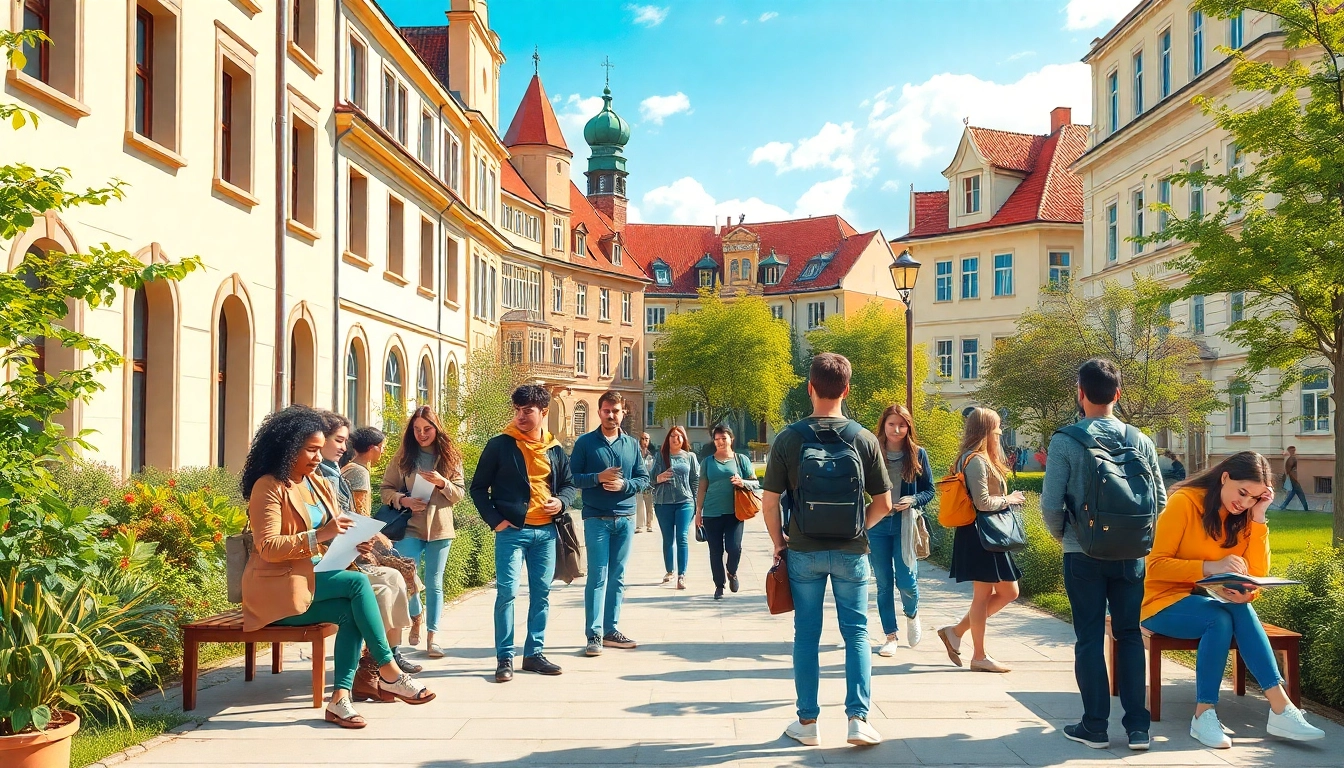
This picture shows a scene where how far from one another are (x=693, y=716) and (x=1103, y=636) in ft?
7.97

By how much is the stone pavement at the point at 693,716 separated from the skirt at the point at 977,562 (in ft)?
2.34

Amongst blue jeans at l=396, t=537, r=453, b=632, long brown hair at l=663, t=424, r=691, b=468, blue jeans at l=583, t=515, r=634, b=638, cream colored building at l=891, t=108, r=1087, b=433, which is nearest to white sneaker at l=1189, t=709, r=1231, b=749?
blue jeans at l=583, t=515, r=634, b=638

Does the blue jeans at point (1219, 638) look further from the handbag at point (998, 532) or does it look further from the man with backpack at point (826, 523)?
the man with backpack at point (826, 523)

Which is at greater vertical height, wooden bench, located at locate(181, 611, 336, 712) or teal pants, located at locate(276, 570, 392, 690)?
teal pants, located at locate(276, 570, 392, 690)

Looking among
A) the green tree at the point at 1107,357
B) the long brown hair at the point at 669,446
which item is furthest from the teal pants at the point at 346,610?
the green tree at the point at 1107,357

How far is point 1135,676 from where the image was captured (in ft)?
20.0

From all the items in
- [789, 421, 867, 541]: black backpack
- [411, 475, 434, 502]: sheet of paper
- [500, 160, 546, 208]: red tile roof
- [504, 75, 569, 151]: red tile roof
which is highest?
[504, 75, 569, 151]: red tile roof

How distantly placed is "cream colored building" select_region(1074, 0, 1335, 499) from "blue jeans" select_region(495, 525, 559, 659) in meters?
23.9

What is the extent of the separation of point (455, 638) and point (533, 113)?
5478 centimetres

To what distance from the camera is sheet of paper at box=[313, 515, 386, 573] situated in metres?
6.77

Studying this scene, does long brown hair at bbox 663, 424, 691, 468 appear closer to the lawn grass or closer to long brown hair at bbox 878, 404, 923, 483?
long brown hair at bbox 878, 404, 923, 483

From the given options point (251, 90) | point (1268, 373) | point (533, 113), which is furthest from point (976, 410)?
point (533, 113)

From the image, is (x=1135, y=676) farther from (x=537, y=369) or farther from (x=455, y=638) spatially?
(x=537, y=369)

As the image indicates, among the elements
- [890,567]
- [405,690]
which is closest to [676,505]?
[890,567]
